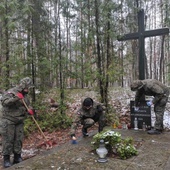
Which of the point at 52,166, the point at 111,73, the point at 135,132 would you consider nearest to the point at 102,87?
the point at 111,73

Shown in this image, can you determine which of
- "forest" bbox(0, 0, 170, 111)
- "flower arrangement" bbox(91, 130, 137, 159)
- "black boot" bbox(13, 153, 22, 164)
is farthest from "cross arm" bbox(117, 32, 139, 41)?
"black boot" bbox(13, 153, 22, 164)

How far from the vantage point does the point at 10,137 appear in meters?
3.94

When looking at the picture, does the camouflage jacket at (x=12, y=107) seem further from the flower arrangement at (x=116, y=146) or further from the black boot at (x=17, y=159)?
the flower arrangement at (x=116, y=146)

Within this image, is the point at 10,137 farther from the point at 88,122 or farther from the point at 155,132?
the point at 155,132

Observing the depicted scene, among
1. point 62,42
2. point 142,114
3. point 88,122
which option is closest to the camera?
point 88,122

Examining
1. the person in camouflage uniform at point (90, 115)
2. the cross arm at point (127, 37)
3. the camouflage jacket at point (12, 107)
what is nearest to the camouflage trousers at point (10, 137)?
the camouflage jacket at point (12, 107)

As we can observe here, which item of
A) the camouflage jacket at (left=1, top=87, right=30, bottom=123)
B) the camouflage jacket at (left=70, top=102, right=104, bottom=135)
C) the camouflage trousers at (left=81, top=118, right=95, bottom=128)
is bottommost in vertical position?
the camouflage trousers at (left=81, top=118, right=95, bottom=128)

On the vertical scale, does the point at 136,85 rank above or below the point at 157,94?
above

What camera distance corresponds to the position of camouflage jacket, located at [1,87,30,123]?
3847 millimetres

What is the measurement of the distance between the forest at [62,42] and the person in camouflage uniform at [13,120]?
2.47 m

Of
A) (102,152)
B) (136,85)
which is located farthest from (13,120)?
(136,85)

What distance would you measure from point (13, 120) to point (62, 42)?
397 centimetres

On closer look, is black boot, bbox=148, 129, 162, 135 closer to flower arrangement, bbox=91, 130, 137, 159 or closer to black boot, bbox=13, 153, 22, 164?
flower arrangement, bbox=91, 130, 137, 159

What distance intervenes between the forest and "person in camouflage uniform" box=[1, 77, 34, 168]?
97.3 inches
